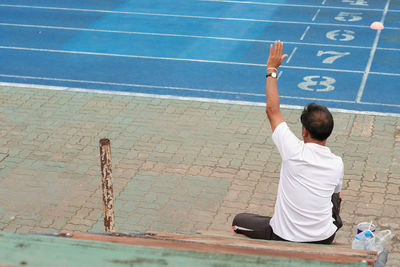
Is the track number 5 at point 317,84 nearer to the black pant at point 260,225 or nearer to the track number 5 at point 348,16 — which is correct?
the track number 5 at point 348,16

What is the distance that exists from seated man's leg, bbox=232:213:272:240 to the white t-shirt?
0.72 feet

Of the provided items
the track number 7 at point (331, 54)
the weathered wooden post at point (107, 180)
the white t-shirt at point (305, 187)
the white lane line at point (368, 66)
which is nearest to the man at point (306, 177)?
the white t-shirt at point (305, 187)

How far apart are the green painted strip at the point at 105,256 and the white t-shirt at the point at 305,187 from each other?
1.59 metres

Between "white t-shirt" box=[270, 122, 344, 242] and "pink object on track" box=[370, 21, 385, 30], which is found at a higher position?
"pink object on track" box=[370, 21, 385, 30]

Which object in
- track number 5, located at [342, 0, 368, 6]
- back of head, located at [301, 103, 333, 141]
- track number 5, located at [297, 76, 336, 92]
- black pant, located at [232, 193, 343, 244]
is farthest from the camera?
track number 5, located at [342, 0, 368, 6]

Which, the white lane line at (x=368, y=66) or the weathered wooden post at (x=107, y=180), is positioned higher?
the white lane line at (x=368, y=66)

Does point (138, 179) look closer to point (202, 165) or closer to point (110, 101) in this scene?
point (202, 165)

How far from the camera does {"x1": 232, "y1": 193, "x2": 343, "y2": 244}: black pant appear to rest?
5.21 metres

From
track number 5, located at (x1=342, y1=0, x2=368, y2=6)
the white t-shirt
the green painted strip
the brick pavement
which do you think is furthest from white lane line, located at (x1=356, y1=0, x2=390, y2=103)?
the green painted strip

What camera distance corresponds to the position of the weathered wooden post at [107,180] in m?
6.20

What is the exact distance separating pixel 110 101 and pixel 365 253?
918cm

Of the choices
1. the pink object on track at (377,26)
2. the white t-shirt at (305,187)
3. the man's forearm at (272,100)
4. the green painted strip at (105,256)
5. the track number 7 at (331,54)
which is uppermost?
the pink object on track at (377,26)

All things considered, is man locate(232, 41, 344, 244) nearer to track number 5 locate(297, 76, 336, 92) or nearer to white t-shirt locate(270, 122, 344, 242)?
white t-shirt locate(270, 122, 344, 242)

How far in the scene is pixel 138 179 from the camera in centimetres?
940
